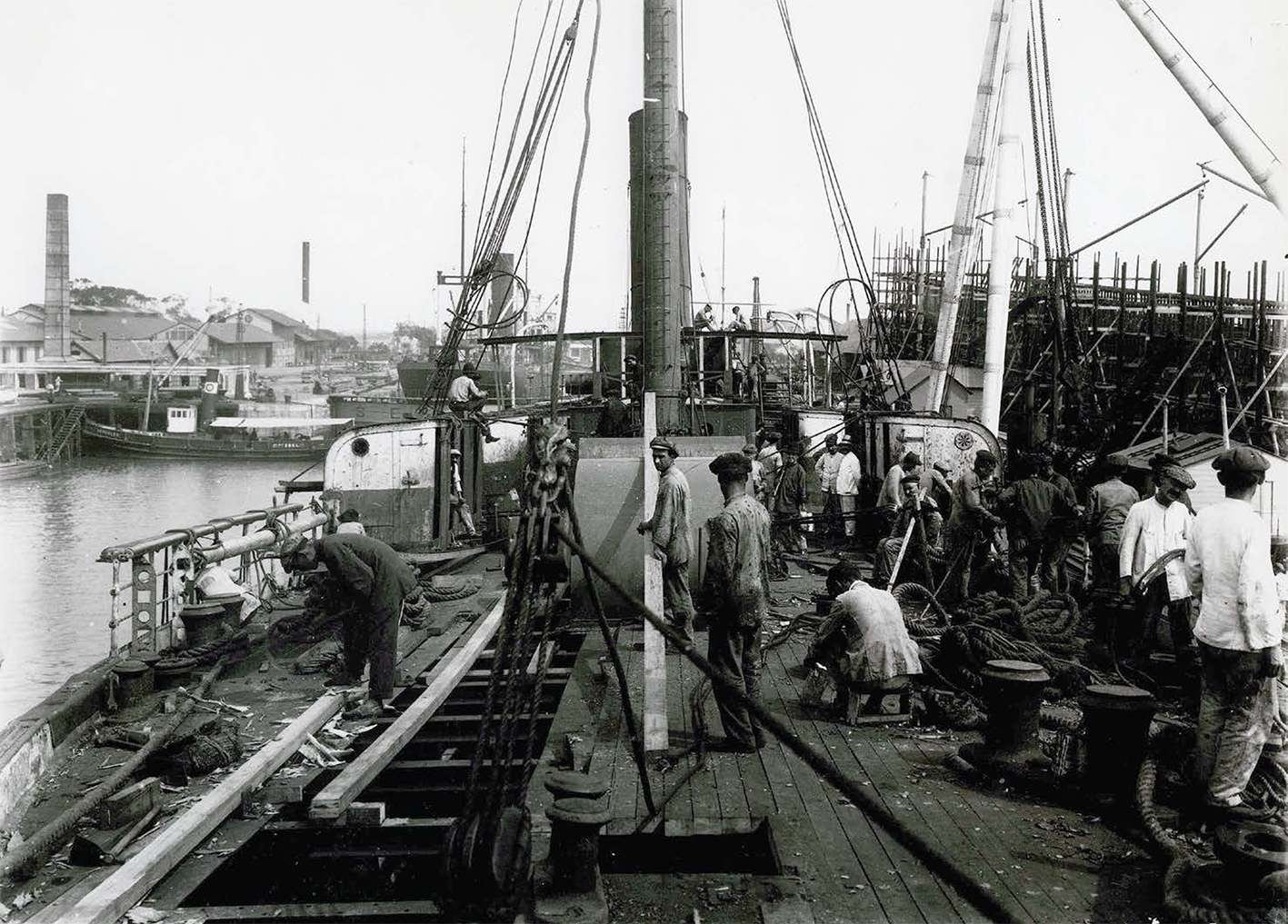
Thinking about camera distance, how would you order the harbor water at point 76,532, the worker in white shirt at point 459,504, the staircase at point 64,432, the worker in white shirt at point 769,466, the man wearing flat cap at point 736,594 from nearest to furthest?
the man wearing flat cap at point 736,594
the worker in white shirt at point 769,466
the worker in white shirt at point 459,504
the harbor water at point 76,532
the staircase at point 64,432

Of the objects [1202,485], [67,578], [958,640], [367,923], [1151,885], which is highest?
[1202,485]

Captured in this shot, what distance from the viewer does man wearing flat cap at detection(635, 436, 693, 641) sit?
22.2 ft

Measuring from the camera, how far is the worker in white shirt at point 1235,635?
4.43 m

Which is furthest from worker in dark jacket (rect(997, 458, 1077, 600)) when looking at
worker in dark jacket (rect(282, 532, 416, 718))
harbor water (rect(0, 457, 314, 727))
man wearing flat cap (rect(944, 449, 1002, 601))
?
harbor water (rect(0, 457, 314, 727))

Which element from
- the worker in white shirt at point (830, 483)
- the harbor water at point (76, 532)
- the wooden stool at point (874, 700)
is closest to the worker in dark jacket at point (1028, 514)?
the wooden stool at point (874, 700)

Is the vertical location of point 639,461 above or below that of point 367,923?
above

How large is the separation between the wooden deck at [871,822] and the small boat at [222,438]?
134 feet

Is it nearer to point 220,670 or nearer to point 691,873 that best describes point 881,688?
point 691,873

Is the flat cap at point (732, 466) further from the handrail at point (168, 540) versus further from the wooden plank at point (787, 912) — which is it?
the handrail at point (168, 540)

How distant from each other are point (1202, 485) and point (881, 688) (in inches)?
345

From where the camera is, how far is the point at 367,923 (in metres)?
4.58

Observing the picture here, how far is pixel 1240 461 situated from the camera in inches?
179

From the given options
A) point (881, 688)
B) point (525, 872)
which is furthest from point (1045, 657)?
point (525, 872)

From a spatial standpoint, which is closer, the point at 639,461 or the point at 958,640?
the point at 958,640
